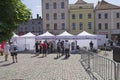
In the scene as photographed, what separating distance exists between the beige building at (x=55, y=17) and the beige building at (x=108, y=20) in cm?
826

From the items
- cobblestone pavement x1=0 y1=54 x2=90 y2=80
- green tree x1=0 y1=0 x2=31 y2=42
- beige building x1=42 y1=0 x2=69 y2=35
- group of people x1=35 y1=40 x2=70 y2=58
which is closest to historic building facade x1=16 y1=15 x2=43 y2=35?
beige building x1=42 y1=0 x2=69 y2=35

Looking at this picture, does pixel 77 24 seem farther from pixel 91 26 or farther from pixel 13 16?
pixel 13 16

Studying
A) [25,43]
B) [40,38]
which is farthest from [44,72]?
[25,43]

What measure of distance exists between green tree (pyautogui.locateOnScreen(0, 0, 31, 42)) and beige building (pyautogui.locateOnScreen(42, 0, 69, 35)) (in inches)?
3076

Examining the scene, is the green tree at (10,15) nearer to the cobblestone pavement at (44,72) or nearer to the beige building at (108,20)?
the cobblestone pavement at (44,72)

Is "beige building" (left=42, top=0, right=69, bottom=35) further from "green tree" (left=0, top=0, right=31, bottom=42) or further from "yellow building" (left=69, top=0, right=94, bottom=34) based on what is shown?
"green tree" (left=0, top=0, right=31, bottom=42)

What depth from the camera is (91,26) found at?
3509 inches

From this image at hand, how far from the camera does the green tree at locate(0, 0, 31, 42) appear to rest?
423 inches

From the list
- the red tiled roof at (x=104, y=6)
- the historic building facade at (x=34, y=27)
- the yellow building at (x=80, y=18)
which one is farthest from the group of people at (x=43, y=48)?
the historic building facade at (x=34, y=27)

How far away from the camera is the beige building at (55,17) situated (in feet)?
295

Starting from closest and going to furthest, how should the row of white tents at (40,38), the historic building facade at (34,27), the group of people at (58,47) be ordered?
the group of people at (58,47) < the row of white tents at (40,38) < the historic building facade at (34,27)

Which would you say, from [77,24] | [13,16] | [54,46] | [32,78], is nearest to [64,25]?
[77,24]

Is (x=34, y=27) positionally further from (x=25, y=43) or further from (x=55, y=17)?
(x=25, y=43)

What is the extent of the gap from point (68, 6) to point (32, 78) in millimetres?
75012
